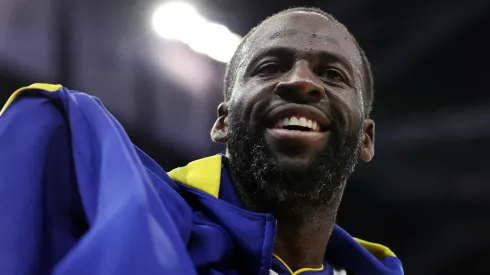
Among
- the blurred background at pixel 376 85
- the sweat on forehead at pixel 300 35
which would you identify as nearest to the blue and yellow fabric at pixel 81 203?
the sweat on forehead at pixel 300 35

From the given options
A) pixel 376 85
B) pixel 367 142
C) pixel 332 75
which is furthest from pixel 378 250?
pixel 376 85

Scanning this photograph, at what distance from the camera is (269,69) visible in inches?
34.2

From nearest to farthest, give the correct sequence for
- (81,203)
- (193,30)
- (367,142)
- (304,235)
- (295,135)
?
(81,203) → (295,135) → (304,235) → (367,142) → (193,30)

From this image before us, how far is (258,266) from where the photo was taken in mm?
691

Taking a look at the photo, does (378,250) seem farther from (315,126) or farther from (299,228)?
(315,126)

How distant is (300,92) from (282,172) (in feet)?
0.39

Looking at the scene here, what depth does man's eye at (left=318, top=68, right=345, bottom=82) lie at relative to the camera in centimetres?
86

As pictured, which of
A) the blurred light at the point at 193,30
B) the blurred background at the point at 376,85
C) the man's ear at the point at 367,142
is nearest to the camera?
the man's ear at the point at 367,142

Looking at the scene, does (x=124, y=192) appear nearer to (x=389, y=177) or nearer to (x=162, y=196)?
(x=162, y=196)

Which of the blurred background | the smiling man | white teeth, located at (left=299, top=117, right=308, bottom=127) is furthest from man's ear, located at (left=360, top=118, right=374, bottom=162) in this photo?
the blurred background

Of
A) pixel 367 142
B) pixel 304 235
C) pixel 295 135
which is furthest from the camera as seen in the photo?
pixel 367 142

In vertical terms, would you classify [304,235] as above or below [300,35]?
below

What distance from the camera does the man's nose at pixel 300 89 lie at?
79cm

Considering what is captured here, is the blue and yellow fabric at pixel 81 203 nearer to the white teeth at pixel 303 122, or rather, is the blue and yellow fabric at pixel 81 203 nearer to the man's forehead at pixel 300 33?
the white teeth at pixel 303 122
